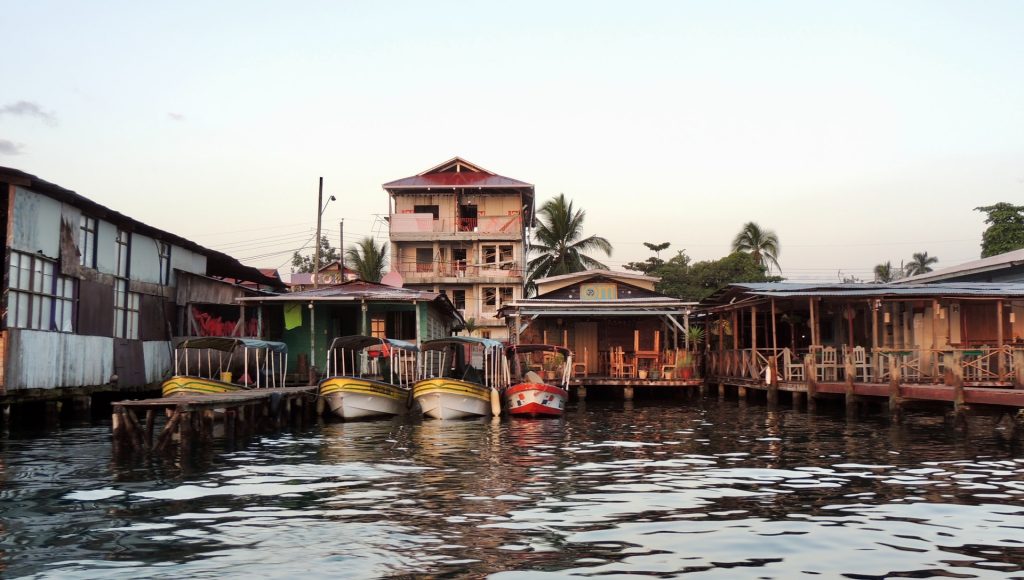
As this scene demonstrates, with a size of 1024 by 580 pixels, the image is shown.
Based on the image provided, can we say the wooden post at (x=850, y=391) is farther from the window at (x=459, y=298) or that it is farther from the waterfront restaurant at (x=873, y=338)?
the window at (x=459, y=298)

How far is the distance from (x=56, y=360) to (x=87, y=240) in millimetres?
4115

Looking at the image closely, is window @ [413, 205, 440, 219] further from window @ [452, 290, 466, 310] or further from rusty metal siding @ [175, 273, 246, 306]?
rusty metal siding @ [175, 273, 246, 306]

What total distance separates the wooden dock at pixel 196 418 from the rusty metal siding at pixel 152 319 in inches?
290

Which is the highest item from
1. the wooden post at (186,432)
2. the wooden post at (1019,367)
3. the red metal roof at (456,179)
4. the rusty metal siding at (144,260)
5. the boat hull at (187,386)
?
the red metal roof at (456,179)

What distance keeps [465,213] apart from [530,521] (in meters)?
47.3

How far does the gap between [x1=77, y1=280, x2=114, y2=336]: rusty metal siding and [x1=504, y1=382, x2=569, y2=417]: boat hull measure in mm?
11663

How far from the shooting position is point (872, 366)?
26344mm

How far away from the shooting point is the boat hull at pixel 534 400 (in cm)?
2538

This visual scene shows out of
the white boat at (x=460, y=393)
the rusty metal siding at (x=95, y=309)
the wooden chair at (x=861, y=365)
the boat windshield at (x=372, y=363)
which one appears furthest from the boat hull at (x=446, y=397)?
the wooden chair at (x=861, y=365)

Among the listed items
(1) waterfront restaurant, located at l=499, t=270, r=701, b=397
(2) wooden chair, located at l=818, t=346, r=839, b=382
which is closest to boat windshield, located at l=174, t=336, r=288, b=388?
(1) waterfront restaurant, located at l=499, t=270, r=701, b=397

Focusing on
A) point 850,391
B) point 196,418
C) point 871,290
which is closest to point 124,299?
point 196,418

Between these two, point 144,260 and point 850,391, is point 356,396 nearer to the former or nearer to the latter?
point 144,260

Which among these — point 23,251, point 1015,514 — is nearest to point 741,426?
point 1015,514

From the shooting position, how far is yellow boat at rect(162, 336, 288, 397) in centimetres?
2197
